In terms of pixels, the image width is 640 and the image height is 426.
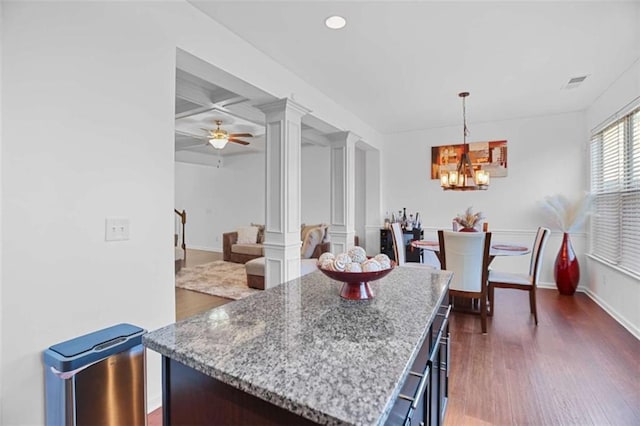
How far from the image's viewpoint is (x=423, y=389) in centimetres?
103

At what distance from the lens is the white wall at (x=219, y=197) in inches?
308

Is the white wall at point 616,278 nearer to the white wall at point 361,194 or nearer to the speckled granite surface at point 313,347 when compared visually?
the speckled granite surface at point 313,347

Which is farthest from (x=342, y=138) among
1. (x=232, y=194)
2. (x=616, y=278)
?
(x=232, y=194)

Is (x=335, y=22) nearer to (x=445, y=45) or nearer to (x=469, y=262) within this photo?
(x=445, y=45)

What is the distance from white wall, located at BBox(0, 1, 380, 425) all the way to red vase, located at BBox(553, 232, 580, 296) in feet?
16.1

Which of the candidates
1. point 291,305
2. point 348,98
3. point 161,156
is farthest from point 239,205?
point 291,305

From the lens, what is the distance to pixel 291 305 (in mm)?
1266

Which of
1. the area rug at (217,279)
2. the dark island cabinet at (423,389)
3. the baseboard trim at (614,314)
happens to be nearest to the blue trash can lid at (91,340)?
the dark island cabinet at (423,389)

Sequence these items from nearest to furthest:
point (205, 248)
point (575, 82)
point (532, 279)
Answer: point (532, 279) → point (575, 82) → point (205, 248)

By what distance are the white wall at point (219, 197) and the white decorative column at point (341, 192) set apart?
3.42 meters

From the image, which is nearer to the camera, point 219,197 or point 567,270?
point 567,270

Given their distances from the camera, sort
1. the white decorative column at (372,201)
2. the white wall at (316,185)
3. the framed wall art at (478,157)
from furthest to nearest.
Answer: the white wall at (316,185)
the white decorative column at (372,201)
the framed wall art at (478,157)

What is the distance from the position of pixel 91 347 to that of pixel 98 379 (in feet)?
0.51

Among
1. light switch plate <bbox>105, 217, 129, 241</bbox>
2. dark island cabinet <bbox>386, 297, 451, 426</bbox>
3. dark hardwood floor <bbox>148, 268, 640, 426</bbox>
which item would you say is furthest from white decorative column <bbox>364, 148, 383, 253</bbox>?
light switch plate <bbox>105, 217, 129, 241</bbox>
